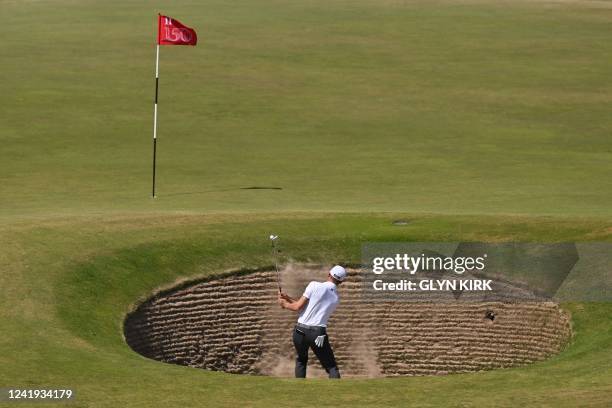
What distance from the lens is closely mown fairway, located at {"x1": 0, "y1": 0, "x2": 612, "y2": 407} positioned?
21.6 meters

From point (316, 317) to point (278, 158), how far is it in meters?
22.5

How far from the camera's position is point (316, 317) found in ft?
80.1

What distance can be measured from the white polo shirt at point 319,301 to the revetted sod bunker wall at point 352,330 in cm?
443

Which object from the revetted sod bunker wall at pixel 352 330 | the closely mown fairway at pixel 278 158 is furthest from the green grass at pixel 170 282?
the revetted sod bunker wall at pixel 352 330

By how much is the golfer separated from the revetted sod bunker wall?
4087mm

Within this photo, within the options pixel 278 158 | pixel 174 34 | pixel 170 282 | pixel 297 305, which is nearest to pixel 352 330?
pixel 170 282

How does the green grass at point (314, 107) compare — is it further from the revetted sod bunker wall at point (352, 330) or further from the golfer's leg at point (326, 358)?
the golfer's leg at point (326, 358)

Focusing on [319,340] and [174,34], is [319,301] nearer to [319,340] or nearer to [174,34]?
[319,340]

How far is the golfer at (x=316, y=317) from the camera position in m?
24.2

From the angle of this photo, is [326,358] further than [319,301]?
Yes

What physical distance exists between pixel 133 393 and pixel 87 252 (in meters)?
9.24

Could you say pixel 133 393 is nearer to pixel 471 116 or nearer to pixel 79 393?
pixel 79 393

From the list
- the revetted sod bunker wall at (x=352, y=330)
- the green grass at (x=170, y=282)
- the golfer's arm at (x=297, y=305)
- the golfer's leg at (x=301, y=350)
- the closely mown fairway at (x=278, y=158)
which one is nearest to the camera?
the green grass at (x=170, y=282)

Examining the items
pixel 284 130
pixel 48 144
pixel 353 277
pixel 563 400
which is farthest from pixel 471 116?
pixel 563 400
